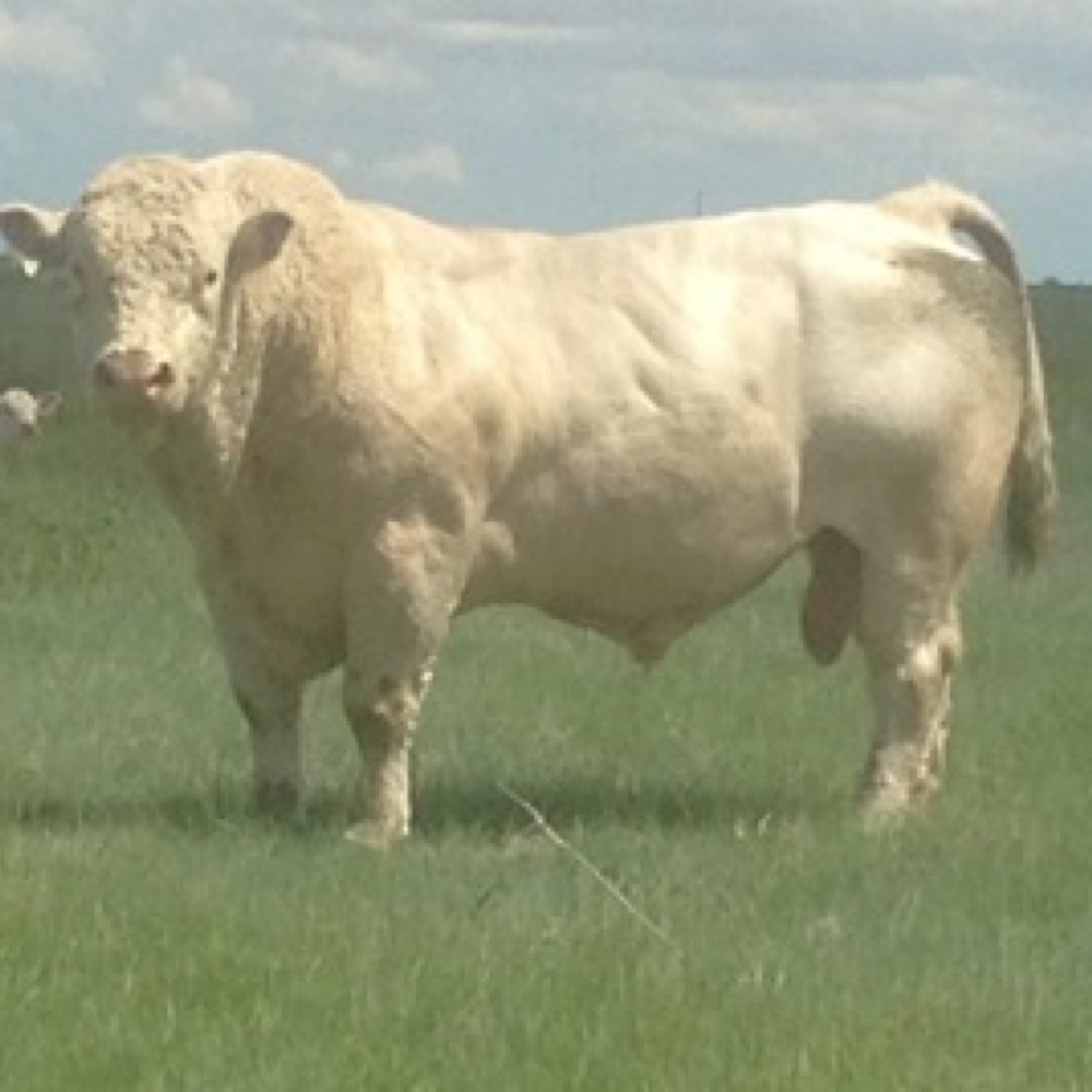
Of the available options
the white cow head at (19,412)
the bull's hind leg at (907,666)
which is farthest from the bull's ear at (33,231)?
the white cow head at (19,412)

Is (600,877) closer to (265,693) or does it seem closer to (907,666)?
(265,693)

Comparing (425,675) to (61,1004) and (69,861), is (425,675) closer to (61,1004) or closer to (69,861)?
(69,861)

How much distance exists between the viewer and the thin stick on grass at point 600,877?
833 centimetres

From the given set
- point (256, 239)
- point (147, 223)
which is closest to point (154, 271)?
point (147, 223)

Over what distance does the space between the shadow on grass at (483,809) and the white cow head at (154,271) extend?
1.19 metres

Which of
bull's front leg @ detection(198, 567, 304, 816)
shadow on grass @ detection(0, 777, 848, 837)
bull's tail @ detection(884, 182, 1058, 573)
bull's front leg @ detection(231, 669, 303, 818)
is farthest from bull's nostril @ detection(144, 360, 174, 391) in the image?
bull's tail @ detection(884, 182, 1058, 573)

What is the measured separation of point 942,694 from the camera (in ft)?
37.8

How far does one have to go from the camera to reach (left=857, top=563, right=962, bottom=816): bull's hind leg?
37.2 ft

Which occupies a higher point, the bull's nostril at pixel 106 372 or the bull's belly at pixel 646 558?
the bull's nostril at pixel 106 372

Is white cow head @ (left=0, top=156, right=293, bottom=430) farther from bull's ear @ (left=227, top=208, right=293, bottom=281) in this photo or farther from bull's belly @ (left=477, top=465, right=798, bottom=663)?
bull's belly @ (left=477, top=465, right=798, bottom=663)

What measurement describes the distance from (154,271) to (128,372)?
36 centimetres

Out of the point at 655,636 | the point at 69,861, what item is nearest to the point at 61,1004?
the point at 69,861

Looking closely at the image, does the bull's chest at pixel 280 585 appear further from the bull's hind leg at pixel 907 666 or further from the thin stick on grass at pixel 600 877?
the bull's hind leg at pixel 907 666

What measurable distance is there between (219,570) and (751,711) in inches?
113
